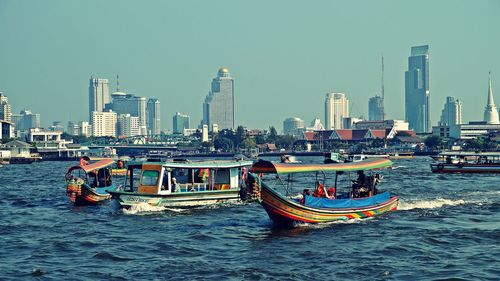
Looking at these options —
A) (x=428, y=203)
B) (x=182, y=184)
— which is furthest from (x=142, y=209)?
(x=428, y=203)

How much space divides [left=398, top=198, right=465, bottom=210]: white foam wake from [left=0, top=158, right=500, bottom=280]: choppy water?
34cm

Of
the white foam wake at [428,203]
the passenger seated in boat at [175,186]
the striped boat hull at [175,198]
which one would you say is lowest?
the white foam wake at [428,203]

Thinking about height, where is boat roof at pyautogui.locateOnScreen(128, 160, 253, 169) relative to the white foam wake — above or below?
above

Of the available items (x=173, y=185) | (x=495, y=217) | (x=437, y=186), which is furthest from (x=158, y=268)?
(x=437, y=186)

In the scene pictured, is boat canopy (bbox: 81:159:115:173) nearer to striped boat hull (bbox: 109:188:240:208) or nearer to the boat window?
striped boat hull (bbox: 109:188:240:208)

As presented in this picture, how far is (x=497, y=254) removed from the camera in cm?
2650

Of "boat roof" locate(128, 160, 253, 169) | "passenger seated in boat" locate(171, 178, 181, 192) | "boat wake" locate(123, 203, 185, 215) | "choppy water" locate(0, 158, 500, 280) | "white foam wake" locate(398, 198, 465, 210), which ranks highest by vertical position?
"boat roof" locate(128, 160, 253, 169)

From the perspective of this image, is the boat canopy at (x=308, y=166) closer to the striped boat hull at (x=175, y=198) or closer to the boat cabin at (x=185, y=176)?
the striped boat hull at (x=175, y=198)

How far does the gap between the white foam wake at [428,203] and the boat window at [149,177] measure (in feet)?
43.3

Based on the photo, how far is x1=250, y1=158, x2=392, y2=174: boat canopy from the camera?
30.7 meters

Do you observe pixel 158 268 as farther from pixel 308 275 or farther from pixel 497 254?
pixel 497 254

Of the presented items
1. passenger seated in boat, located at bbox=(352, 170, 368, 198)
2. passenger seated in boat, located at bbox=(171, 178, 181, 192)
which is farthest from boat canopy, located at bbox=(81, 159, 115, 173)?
passenger seated in boat, located at bbox=(352, 170, 368, 198)

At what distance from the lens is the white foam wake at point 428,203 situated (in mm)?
41031

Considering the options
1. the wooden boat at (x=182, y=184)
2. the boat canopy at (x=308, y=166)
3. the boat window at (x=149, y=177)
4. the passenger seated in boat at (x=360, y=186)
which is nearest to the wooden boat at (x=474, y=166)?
the boat canopy at (x=308, y=166)
